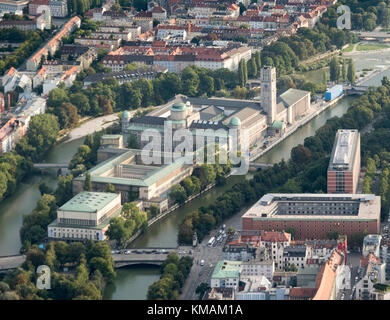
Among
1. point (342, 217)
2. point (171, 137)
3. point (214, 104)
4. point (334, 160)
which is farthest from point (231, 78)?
point (342, 217)

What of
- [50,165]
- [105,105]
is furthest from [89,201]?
[105,105]

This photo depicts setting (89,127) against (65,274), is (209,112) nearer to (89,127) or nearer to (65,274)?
(89,127)

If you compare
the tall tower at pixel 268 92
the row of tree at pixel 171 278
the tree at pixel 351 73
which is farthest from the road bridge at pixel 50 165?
the tree at pixel 351 73

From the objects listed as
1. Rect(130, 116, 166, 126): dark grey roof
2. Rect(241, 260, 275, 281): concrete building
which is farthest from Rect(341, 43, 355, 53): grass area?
Rect(241, 260, 275, 281): concrete building

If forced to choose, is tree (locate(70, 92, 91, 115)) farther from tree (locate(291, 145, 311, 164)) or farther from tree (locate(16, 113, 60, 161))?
tree (locate(291, 145, 311, 164))

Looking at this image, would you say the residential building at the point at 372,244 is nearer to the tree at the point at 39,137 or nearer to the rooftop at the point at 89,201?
the rooftop at the point at 89,201

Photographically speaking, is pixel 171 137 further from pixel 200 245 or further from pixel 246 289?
pixel 246 289
